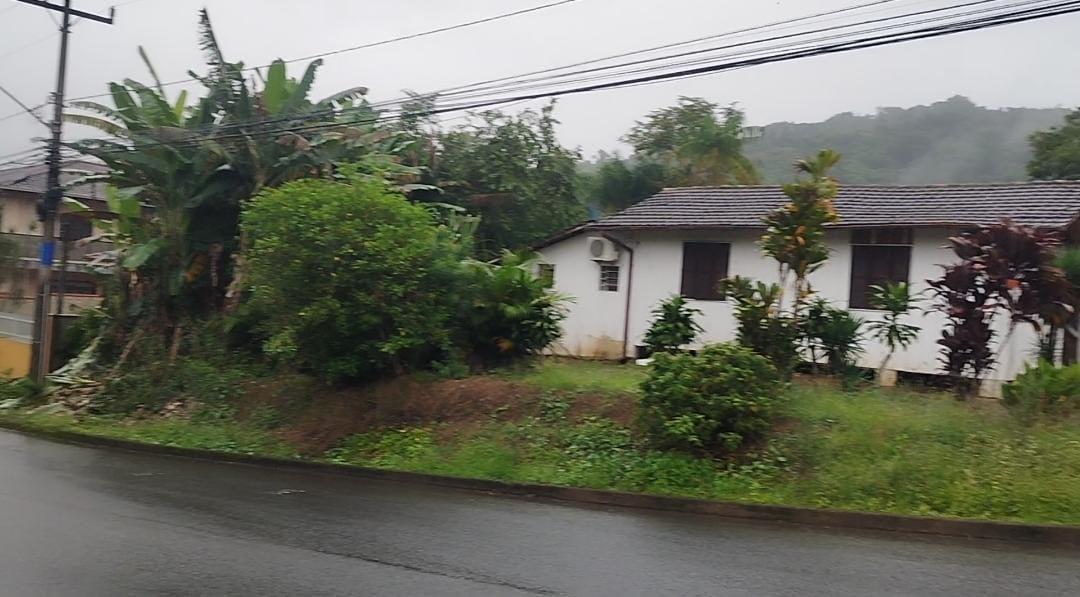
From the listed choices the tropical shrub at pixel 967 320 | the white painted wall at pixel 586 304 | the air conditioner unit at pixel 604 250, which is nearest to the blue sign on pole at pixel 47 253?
the white painted wall at pixel 586 304

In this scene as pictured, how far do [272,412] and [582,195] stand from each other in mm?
18096

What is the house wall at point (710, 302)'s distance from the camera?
683 inches

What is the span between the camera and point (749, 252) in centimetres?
1978

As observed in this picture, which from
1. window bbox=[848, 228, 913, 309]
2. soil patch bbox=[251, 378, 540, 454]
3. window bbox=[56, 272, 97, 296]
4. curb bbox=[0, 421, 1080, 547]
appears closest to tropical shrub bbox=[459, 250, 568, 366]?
soil patch bbox=[251, 378, 540, 454]

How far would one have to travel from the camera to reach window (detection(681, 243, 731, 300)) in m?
20.2

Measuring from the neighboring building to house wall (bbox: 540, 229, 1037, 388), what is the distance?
11.3 meters

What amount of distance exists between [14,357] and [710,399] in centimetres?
2101

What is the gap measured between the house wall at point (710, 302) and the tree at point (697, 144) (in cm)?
1425

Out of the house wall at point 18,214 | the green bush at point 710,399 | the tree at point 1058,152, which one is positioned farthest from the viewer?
the house wall at point 18,214

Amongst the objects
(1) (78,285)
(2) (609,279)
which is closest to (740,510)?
(2) (609,279)

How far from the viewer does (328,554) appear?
27.0ft

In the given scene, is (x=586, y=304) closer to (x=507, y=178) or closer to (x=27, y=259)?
(x=507, y=178)

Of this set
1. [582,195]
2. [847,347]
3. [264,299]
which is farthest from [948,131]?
[264,299]

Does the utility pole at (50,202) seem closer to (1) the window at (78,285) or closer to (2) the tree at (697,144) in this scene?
(1) the window at (78,285)
